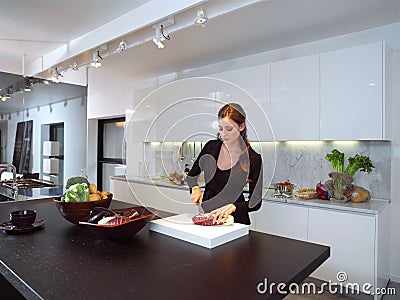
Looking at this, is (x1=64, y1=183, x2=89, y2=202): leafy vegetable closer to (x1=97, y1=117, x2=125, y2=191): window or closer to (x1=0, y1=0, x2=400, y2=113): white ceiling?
(x1=0, y1=0, x2=400, y2=113): white ceiling

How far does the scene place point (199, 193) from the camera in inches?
63.7

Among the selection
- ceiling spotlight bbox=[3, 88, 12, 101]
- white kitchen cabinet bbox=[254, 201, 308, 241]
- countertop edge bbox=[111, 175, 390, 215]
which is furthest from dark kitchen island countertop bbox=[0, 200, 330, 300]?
ceiling spotlight bbox=[3, 88, 12, 101]

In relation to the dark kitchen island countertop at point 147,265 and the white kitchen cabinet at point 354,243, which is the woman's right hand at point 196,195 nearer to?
the dark kitchen island countertop at point 147,265

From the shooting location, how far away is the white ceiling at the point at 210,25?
2416 millimetres

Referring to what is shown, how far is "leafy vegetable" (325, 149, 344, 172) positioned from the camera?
2.80 metres

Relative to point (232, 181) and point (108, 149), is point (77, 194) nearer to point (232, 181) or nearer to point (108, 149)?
point (232, 181)

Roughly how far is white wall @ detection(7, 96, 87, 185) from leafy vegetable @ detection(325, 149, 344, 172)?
358 cm

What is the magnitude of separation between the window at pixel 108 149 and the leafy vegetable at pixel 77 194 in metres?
3.93

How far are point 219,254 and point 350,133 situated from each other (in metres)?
1.98

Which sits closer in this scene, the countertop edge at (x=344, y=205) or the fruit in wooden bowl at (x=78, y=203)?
the fruit in wooden bowl at (x=78, y=203)

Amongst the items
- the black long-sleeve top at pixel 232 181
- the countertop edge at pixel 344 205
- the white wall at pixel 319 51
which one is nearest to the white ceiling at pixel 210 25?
the white wall at pixel 319 51

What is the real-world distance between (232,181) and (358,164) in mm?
1549

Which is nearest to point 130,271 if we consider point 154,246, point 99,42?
point 154,246

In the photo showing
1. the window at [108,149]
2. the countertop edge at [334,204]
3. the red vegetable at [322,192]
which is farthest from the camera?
the window at [108,149]
